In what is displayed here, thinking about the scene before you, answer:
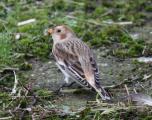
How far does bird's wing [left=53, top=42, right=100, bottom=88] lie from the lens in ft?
26.6

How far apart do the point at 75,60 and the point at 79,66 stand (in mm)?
199

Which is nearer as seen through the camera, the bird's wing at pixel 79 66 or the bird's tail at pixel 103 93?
the bird's tail at pixel 103 93

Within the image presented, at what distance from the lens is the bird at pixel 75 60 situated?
316 inches

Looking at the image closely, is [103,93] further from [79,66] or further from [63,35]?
[63,35]

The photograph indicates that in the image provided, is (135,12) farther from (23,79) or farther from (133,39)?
(23,79)

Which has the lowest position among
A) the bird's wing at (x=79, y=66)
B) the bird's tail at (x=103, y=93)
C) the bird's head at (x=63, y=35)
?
the bird's tail at (x=103, y=93)

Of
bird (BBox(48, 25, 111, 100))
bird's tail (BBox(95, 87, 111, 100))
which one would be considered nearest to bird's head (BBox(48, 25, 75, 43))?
bird (BBox(48, 25, 111, 100))

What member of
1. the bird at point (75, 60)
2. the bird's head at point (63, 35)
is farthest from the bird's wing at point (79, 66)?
the bird's head at point (63, 35)

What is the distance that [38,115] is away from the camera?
24.9ft

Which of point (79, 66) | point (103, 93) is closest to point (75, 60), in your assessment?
point (79, 66)

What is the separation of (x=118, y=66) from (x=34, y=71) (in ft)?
3.68

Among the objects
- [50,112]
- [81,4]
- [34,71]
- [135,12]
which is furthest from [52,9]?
[50,112]

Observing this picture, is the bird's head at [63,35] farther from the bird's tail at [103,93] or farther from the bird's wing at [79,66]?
the bird's tail at [103,93]

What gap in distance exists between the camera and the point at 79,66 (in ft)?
27.4
